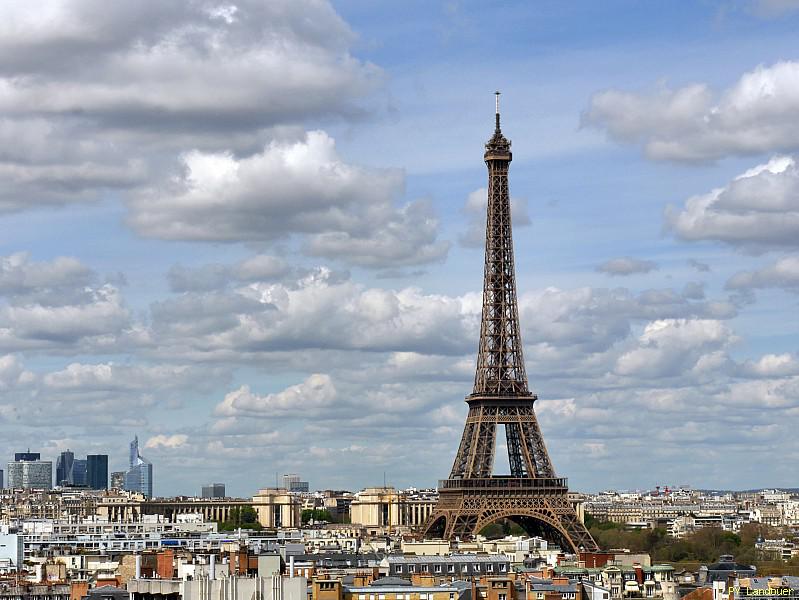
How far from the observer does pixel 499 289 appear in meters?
146

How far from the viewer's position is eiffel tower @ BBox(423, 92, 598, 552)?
13888 centimetres

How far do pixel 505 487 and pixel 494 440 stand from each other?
456cm

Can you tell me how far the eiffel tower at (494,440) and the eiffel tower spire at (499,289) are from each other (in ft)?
0.22

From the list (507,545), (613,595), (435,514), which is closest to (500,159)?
(435,514)

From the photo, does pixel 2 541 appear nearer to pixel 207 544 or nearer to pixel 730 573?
pixel 207 544

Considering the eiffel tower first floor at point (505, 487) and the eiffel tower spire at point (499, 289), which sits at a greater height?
the eiffel tower spire at point (499, 289)

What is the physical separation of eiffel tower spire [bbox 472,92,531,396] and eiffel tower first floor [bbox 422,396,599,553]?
238 centimetres

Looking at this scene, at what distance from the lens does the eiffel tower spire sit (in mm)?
143750

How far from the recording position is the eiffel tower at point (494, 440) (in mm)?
138875

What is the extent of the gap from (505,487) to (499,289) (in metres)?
14.4

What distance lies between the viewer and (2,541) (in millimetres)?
124500

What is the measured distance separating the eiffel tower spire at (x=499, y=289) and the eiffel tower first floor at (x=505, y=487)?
7.81ft

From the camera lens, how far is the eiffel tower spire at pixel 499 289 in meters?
144

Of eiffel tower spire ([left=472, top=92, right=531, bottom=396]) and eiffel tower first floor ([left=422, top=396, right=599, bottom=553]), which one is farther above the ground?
eiffel tower spire ([left=472, top=92, right=531, bottom=396])
